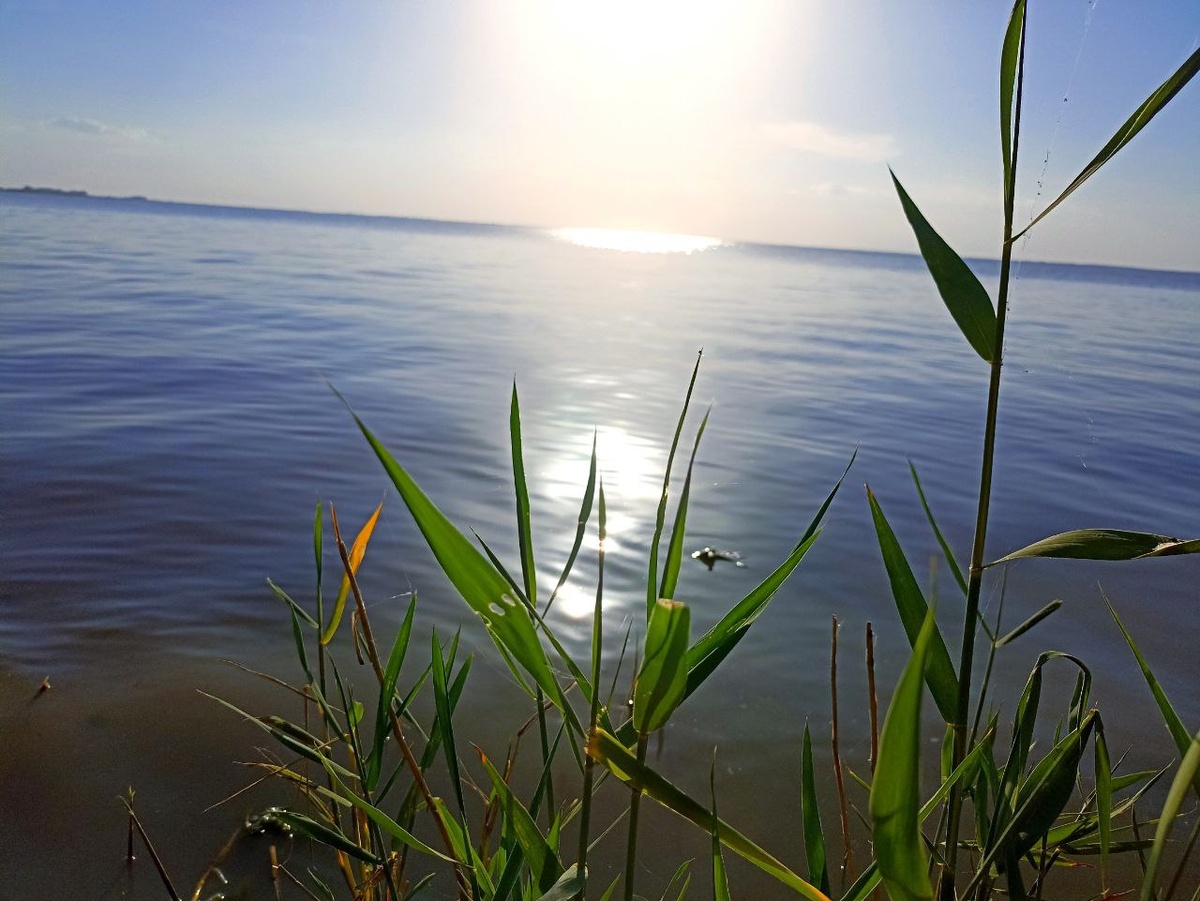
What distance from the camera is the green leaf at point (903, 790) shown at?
0.46m

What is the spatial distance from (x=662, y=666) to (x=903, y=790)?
0.17m

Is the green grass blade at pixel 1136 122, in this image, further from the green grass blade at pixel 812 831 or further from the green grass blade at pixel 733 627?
the green grass blade at pixel 812 831

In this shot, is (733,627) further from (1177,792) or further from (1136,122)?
(1136,122)

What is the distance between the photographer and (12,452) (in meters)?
5.42

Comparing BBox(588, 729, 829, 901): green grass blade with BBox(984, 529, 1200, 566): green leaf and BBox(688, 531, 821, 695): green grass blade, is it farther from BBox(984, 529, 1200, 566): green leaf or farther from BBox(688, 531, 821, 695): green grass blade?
BBox(984, 529, 1200, 566): green leaf

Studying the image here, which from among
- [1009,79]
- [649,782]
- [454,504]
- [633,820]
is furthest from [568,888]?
[454,504]

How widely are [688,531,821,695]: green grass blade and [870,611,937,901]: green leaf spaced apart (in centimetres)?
22

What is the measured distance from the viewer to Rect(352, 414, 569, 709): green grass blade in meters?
0.65

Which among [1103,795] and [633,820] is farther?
[1103,795]

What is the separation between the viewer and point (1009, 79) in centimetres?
66

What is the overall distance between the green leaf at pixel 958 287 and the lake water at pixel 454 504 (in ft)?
1.15

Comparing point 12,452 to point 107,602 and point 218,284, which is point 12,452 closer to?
A: point 107,602

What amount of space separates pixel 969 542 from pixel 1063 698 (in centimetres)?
157

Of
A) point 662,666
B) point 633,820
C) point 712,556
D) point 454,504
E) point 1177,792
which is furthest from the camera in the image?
point 454,504
